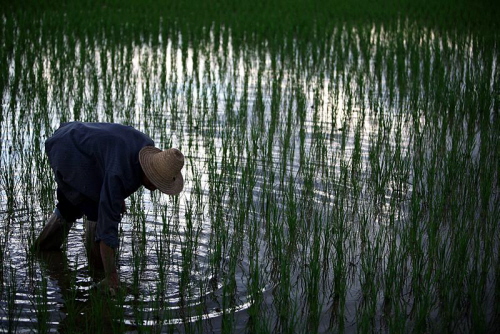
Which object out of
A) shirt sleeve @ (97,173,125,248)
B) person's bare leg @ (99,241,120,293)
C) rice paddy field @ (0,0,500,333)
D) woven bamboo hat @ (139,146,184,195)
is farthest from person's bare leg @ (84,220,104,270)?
woven bamboo hat @ (139,146,184,195)

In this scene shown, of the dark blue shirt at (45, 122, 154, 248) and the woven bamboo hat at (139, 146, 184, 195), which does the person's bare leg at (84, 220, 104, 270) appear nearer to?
the dark blue shirt at (45, 122, 154, 248)

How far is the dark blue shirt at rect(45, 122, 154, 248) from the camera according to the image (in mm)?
3107

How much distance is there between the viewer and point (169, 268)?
3824mm

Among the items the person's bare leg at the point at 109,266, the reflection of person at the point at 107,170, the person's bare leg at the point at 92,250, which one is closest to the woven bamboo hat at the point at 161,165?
the reflection of person at the point at 107,170

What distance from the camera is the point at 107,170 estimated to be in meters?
3.11

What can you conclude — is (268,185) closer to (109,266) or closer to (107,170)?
(109,266)

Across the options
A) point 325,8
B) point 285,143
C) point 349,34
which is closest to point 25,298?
point 285,143

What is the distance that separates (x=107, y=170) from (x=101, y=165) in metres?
0.16

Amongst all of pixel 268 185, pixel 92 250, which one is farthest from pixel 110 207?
pixel 268 185

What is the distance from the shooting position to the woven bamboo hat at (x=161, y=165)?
3.11m

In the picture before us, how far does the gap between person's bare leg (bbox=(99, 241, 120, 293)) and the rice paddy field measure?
0.10 meters

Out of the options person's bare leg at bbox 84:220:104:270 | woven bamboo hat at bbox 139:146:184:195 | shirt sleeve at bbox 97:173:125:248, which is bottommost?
person's bare leg at bbox 84:220:104:270

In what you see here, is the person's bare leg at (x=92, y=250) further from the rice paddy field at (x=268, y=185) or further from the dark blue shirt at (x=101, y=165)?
→ the dark blue shirt at (x=101, y=165)

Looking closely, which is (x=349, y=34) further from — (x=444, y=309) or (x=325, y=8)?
(x=444, y=309)
